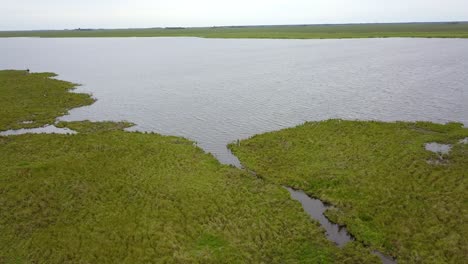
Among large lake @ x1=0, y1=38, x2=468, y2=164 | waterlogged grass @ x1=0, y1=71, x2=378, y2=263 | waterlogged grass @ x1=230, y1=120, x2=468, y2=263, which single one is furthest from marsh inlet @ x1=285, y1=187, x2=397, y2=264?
large lake @ x1=0, y1=38, x2=468, y2=164

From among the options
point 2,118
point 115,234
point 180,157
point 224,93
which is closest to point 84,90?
point 2,118

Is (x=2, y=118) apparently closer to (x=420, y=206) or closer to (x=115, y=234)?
(x=115, y=234)

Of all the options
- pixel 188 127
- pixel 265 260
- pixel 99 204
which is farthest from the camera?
pixel 188 127

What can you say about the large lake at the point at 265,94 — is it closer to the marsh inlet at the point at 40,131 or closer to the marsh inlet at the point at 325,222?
the marsh inlet at the point at 40,131

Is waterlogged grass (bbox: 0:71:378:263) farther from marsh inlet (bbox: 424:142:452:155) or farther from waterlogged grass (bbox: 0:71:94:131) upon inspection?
marsh inlet (bbox: 424:142:452:155)

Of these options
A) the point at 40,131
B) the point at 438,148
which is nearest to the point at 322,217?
the point at 438,148

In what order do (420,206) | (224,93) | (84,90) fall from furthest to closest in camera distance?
(84,90), (224,93), (420,206)
